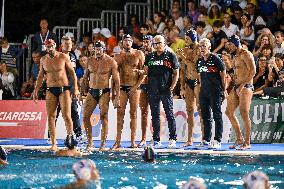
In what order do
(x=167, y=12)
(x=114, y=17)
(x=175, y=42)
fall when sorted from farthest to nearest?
(x=114, y=17), (x=167, y=12), (x=175, y=42)

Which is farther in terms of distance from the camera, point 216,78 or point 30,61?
point 30,61

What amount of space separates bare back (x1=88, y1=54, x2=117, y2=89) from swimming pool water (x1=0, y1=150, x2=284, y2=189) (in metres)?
1.37

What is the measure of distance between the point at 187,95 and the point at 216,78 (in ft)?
3.49

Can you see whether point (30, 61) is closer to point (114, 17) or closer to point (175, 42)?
point (114, 17)

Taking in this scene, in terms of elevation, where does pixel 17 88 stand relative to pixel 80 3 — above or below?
below

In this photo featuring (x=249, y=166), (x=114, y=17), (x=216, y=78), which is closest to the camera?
(x=249, y=166)

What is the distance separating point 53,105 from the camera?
15836 mm

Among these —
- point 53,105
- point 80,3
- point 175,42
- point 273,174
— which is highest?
point 80,3

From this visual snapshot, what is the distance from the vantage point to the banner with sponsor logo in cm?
1745

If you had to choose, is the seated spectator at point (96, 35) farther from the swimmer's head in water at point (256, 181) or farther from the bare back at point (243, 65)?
the swimmer's head in water at point (256, 181)

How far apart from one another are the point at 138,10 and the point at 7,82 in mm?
4826

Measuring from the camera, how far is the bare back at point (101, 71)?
1575cm

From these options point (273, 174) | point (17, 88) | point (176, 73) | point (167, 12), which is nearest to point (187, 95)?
point (176, 73)

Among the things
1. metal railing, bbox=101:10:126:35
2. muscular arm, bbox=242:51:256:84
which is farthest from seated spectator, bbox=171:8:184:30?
muscular arm, bbox=242:51:256:84
